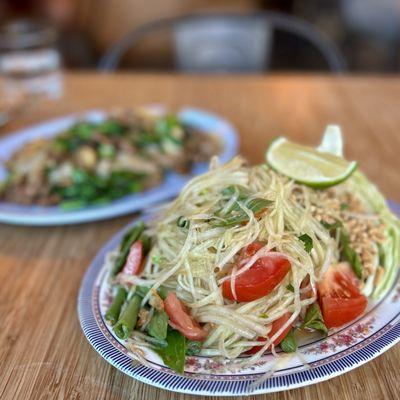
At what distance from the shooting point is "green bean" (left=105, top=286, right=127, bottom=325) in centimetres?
111

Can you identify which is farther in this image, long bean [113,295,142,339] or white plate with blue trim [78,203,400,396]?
long bean [113,295,142,339]

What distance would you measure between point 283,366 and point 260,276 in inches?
6.8

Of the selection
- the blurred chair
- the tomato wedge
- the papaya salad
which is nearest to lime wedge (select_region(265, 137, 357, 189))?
the papaya salad

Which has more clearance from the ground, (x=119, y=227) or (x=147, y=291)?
(x=147, y=291)

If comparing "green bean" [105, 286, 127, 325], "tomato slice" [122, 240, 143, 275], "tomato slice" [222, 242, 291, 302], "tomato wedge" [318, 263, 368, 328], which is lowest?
"green bean" [105, 286, 127, 325]

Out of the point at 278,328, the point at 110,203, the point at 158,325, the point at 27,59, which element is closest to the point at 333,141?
the point at 278,328

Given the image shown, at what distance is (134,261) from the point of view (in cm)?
121

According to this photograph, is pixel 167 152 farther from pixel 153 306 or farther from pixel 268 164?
pixel 153 306

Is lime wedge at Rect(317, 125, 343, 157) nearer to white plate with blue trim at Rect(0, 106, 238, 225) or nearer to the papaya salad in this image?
the papaya salad

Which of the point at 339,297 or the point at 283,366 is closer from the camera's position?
the point at 283,366

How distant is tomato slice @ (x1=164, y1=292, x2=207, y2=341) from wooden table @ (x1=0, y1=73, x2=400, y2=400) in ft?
0.39

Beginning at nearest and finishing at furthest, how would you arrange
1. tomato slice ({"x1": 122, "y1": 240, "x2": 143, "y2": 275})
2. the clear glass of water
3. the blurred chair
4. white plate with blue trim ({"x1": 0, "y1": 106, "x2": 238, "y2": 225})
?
tomato slice ({"x1": 122, "y1": 240, "x2": 143, "y2": 275}) → white plate with blue trim ({"x1": 0, "y1": 106, "x2": 238, "y2": 225}) → the clear glass of water → the blurred chair

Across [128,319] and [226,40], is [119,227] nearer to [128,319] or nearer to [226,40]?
[128,319]

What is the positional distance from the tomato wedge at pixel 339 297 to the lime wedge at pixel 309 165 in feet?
0.71
